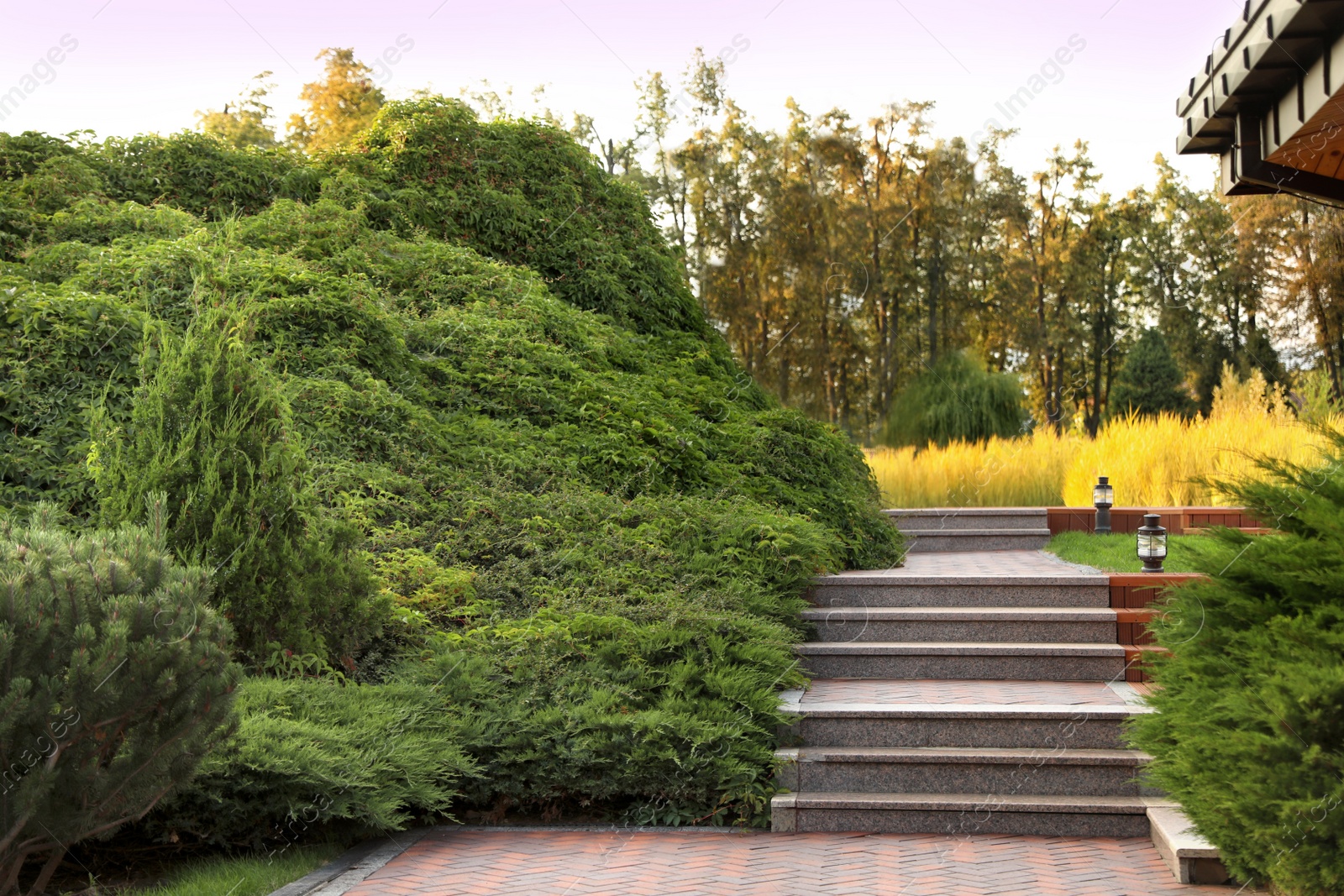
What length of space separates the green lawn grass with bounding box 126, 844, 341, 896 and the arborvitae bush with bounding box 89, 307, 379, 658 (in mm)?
1109

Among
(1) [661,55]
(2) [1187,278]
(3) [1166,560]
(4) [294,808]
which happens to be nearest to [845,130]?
(1) [661,55]

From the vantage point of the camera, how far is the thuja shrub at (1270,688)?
3254 mm

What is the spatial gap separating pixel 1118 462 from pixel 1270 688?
8380mm

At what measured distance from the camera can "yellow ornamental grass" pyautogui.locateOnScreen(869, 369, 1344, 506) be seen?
10727 mm

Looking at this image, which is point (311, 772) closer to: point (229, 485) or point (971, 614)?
point (229, 485)

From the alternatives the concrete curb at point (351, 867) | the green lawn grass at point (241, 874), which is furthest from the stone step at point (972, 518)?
the green lawn grass at point (241, 874)

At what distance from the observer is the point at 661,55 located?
2762 cm

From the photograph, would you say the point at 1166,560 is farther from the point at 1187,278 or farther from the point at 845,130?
the point at 1187,278

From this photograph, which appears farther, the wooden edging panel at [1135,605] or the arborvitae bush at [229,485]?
the wooden edging panel at [1135,605]

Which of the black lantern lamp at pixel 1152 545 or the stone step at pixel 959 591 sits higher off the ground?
the black lantern lamp at pixel 1152 545

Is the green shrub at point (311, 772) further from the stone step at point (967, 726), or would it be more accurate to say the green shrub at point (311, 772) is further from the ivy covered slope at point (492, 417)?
the stone step at point (967, 726)

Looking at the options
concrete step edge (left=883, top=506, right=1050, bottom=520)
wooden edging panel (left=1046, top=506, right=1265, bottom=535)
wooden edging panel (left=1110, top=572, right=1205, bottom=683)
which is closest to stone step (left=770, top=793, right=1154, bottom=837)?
wooden edging panel (left=1110, top=572, right=1205, bottom=683)

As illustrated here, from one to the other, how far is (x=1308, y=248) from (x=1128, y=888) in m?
29.4

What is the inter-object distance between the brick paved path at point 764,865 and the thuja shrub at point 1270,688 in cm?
69
